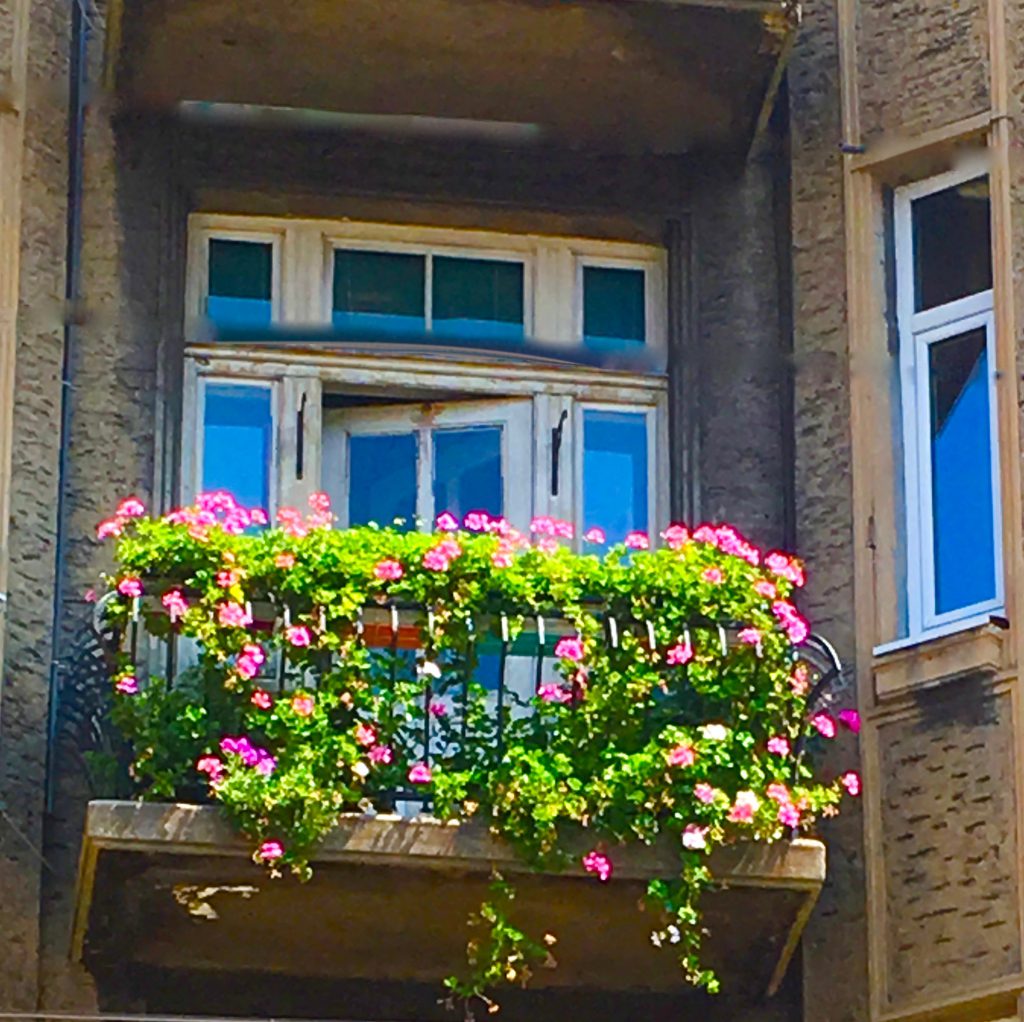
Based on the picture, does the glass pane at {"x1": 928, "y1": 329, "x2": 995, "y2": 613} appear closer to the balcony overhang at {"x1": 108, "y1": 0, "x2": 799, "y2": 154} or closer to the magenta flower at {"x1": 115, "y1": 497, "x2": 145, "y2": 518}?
the balcony overhang at {"x1": 108, "y1": 0, "x2": 799, "y2": 154}

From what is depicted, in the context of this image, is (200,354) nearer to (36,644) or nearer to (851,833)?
(36,644)

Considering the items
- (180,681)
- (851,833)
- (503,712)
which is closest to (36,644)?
(180,681)

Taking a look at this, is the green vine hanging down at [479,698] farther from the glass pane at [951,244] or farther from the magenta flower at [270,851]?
the glass pane at [951,244]

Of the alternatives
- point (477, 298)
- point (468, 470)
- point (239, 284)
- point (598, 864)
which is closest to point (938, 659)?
point (598, 864)

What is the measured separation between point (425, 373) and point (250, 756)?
7.21 ft

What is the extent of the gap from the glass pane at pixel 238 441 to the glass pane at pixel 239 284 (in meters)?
Answer: 0.26

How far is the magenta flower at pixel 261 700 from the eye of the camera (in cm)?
1034

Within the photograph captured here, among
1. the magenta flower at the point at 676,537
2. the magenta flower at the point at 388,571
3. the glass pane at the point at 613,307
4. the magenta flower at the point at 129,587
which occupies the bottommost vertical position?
the magenta flower at the point at 129,587

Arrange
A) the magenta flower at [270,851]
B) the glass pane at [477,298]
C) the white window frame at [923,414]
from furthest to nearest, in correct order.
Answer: the glass pane at [477,298]
the white window frame at [923,414]
the magenta flower at [270,851]

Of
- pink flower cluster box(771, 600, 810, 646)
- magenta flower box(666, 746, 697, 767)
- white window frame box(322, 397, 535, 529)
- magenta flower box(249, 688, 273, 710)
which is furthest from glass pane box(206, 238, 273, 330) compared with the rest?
magenta flower box(666, 746, 697, 767)

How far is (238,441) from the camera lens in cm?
1180

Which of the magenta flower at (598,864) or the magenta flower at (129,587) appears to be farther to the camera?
the magenta flower at (129,587)

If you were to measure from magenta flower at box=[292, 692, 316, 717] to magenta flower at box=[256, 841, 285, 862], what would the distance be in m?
0.41

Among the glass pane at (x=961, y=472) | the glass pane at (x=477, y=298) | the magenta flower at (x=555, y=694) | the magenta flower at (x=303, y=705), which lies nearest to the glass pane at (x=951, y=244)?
the glass pane at (x=961, y=472)
